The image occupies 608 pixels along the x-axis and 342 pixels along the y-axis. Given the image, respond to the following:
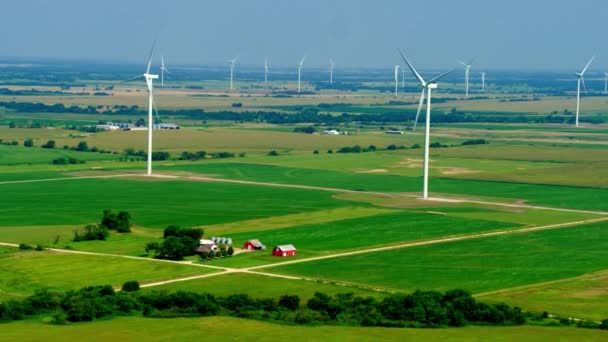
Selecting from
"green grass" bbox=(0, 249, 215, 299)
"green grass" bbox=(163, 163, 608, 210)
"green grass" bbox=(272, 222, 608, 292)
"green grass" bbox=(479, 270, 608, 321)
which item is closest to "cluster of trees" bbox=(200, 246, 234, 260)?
"green grass" bbox=(0, 249, 215, 299)

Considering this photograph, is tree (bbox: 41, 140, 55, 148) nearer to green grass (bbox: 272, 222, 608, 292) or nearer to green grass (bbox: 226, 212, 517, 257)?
green grass (bbox: 226, 212, 517, 257)

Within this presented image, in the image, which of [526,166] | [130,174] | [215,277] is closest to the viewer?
[215,277]

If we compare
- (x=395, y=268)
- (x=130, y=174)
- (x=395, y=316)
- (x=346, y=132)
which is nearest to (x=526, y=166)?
(x=130, y=174)

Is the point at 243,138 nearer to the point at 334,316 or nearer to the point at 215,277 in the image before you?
the point at 215,277

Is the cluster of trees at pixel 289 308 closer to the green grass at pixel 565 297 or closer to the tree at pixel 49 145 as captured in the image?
the green grass at pixel 565 297

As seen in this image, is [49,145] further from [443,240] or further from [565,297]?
[565,297]

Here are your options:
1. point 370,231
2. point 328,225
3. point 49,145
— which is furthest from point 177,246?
point 49,145
